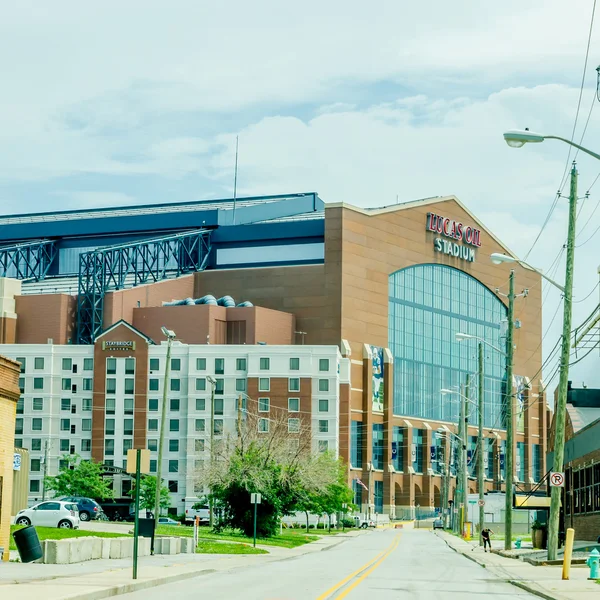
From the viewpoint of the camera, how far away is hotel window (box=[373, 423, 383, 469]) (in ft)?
463

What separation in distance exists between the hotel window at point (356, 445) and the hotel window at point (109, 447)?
29365 millimetres

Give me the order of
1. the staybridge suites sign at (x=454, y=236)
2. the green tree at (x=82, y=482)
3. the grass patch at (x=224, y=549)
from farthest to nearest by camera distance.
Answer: the staybridge suites sign at (x=454, y=236) → the green tree at (x=82, y=482) → the grass patch at (x=224, y=549)

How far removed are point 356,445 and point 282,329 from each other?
16.8 meters

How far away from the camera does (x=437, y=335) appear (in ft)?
514

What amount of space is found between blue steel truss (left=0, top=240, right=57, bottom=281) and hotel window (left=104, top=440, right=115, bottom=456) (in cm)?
3887

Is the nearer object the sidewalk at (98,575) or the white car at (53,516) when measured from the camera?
the sidewalk at (98,575)

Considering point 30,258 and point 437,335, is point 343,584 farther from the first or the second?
point 30,258

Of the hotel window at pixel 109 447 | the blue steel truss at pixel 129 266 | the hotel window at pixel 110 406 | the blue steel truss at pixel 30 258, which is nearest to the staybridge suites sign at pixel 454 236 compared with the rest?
the blue steel truss at pixel 129 266

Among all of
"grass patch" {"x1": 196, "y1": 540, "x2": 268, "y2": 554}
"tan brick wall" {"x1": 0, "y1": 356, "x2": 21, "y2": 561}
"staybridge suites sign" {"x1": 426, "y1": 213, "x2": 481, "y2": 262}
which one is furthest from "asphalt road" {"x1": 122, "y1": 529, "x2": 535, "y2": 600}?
"staybridge suites sign" {"x1": 426, "y1": 213, "x2": 481, "y2": 262}

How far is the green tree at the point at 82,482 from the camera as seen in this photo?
360 ft

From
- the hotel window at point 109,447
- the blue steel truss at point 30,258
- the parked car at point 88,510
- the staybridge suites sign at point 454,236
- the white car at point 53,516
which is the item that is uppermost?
the staybridge suites sign at point 454,236

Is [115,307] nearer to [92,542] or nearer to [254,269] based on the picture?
[254,269]

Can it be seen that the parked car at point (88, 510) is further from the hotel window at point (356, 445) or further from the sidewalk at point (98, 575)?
the hotel window at point (356, 445)

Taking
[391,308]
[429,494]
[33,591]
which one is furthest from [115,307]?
[33,591]
